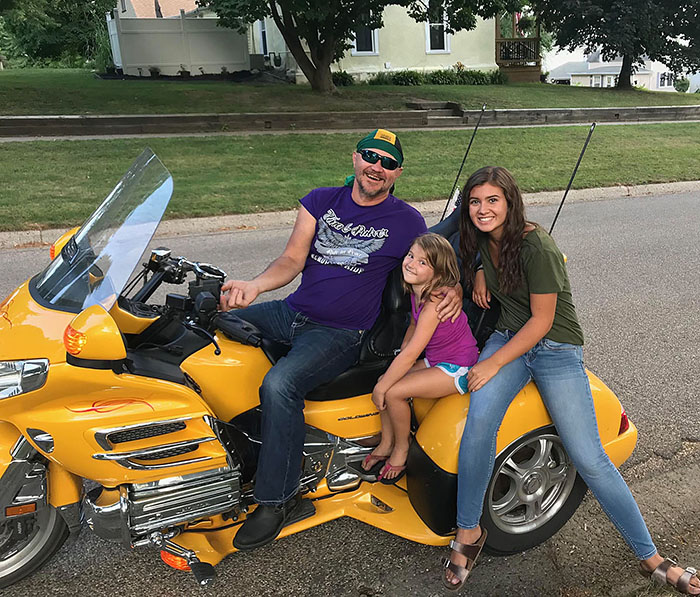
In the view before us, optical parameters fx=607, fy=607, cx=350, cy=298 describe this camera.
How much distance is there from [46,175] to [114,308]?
360 inches

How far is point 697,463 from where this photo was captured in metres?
3.46

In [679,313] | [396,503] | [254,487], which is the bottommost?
[679,313]

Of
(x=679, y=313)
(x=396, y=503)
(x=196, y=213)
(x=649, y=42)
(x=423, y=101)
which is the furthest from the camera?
(x=649, y=42)

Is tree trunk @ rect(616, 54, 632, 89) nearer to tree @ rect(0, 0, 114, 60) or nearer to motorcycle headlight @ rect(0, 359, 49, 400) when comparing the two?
tree @ rect(0, 0, 114, 60)

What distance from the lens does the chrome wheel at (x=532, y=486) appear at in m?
2.71

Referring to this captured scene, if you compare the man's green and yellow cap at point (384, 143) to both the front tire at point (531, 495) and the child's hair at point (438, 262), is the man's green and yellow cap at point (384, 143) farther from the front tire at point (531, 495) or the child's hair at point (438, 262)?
the front tire at point (531, 495)

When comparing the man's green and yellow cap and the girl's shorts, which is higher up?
the man's green and yellow cap

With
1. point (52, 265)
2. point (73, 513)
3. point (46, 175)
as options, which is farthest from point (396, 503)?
point (46, 175)

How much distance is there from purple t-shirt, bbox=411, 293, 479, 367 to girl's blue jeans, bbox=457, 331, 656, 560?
0.52 feet

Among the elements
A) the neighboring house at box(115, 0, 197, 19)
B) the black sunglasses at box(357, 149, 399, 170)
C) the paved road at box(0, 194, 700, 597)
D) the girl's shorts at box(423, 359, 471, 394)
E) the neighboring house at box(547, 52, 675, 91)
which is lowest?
the neighboring house at box(547, 52, 675, 91)

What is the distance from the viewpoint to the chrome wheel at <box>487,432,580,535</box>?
2.71 metres

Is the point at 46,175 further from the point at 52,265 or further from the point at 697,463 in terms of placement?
the point at 697,463

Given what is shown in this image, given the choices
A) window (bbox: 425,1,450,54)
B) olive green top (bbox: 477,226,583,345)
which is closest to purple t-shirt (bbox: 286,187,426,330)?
olive green top (bbox: 477,226,583,345)

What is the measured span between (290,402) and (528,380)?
1035 mm
